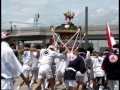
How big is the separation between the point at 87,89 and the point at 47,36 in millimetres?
53590

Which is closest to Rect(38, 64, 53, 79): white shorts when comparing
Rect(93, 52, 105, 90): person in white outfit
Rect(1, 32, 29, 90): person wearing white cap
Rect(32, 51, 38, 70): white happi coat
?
Rect(93, 52, 105, 90): person in white outfit

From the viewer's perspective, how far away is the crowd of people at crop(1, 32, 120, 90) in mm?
7102

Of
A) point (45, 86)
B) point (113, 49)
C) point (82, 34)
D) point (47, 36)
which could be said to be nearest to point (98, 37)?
point (47, 36)

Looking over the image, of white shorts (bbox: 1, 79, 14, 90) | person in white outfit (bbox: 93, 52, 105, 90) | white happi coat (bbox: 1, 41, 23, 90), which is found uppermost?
white happi coat (bbox: 1, 41, 23, 90)

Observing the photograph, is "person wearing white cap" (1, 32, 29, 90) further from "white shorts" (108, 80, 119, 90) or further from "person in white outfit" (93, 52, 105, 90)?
"person in white outfit" (93, 52, 105, 90)

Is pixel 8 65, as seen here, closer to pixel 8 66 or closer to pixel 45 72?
pixel 8 66

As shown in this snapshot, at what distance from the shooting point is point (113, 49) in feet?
33.8

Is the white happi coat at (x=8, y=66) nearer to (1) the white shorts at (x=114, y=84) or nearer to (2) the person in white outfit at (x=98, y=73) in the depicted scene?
Result: (1) the white shorts at (x=114, y=84)

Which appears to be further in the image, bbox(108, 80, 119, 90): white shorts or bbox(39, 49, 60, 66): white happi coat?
bbox(39, 49, 60, 66): white happi coat

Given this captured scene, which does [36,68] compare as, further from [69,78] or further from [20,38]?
[20,38]

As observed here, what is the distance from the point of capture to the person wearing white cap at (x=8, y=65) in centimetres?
697

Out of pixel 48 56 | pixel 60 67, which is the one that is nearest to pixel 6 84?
pixel 48 56

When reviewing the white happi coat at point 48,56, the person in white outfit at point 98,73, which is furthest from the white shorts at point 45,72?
the person in white outfit at point 98,73

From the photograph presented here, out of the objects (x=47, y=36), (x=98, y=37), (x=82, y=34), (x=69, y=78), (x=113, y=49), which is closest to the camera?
(x=113, y=49)
